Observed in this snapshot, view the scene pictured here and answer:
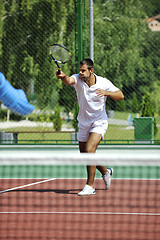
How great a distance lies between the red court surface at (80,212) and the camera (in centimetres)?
395

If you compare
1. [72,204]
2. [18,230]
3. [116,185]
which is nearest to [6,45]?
[116,185]

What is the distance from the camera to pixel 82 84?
5.66 meters

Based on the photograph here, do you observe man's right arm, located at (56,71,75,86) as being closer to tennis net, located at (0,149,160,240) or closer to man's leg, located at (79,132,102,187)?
man's leg, located at (79,132,102,187)

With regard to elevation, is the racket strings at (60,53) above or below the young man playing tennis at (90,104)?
above

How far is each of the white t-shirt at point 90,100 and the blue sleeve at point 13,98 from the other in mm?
7788

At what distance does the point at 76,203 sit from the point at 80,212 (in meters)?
0.50

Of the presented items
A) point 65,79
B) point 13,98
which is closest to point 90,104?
point 65,79

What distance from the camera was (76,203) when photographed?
532cm

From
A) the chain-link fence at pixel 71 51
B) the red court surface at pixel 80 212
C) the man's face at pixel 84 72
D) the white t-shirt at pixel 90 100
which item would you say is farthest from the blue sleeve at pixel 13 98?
the man's face at pixel 84 72

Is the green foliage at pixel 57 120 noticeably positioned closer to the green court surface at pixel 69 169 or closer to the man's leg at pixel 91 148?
the green court surface at pixel 69 169

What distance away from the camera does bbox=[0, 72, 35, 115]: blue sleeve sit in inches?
531

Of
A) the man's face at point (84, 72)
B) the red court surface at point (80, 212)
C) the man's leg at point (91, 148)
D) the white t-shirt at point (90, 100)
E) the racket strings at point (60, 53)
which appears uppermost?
the racket strings at point (60, 53)

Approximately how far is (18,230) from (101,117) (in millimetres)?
2167

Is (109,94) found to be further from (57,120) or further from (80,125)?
(57,120)
